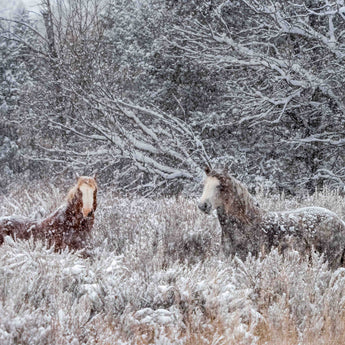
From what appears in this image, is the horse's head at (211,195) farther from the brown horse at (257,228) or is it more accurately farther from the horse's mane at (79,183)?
the horse's mane at (79,183)

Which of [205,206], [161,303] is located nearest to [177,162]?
[205,206]

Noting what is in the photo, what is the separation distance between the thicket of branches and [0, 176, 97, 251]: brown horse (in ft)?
21.8

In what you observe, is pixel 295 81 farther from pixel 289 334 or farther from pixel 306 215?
pixel 289 334

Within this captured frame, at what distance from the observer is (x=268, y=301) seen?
3.87m

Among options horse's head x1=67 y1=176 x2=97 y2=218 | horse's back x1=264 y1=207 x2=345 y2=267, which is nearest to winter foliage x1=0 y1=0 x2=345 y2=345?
horse's back x1=264 y1=207 x2=345 y2=267

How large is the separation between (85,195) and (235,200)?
1472mm

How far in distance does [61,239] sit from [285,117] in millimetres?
11452

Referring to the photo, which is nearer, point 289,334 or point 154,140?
point 289,334

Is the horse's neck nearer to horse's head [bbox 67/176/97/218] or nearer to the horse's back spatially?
the horse's back

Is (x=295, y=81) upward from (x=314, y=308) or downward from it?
upward

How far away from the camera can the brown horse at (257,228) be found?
509 cm

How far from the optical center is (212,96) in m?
17.2

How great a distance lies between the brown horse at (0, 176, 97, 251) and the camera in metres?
5.09

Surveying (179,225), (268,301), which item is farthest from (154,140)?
(268,301)
